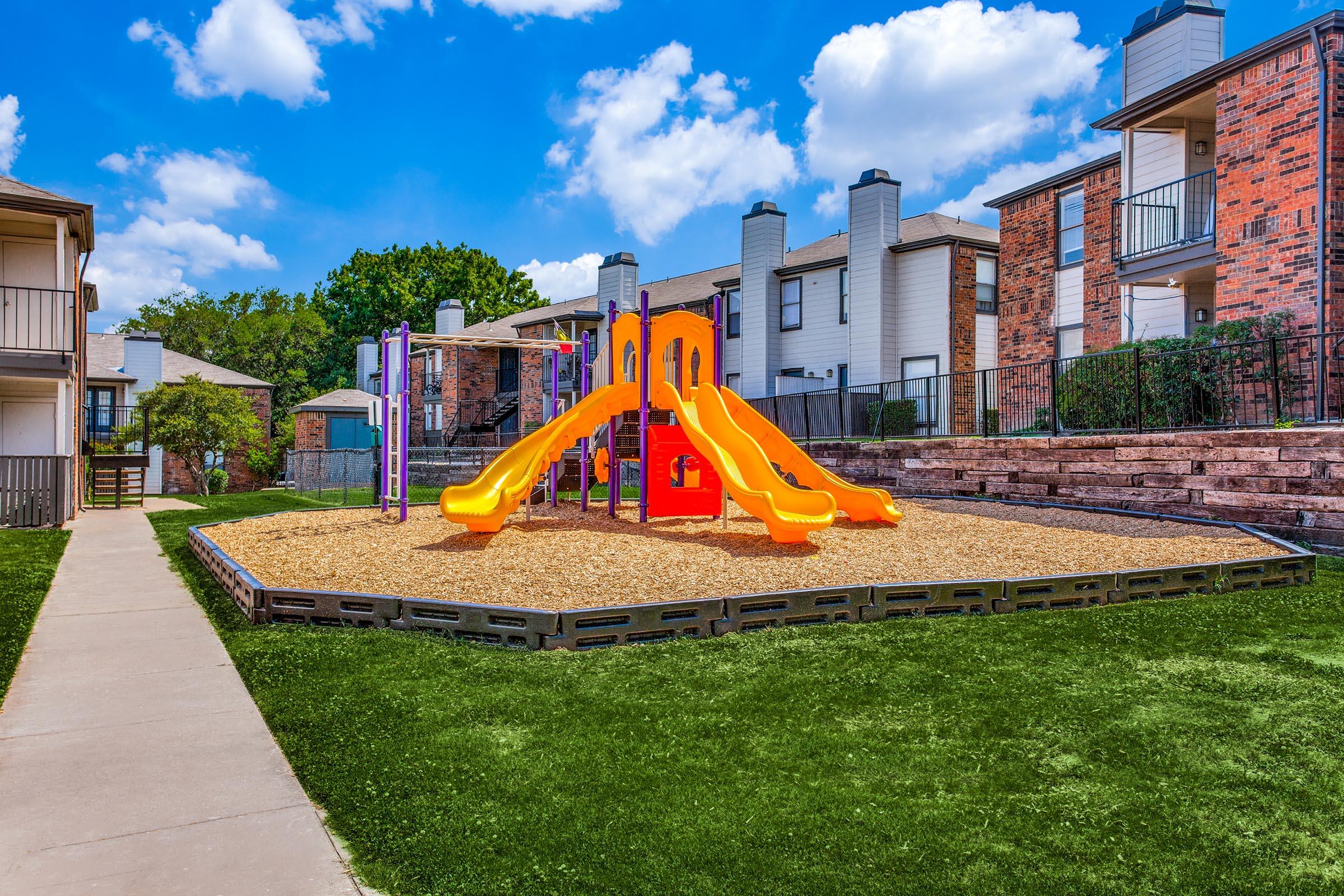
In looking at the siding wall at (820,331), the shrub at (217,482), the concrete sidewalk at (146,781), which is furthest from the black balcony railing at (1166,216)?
the shrub at (217,482)

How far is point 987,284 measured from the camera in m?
25.7

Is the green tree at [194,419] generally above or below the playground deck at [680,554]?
above

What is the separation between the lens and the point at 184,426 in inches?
1072

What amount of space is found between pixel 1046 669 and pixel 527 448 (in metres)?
7.60

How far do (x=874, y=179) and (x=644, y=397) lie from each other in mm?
16979

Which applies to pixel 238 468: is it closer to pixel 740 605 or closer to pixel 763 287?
pixel 763 287

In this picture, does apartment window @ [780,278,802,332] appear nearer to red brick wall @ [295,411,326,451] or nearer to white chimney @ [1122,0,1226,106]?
white chimney @ [1122,0,1226,106]

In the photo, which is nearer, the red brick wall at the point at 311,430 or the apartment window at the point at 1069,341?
the apartment window at the point at 1069,341

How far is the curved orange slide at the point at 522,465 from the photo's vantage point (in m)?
10.4

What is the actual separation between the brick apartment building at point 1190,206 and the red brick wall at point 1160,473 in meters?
4.86

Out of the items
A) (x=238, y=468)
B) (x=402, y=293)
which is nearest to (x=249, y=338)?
(x=402, y=293)

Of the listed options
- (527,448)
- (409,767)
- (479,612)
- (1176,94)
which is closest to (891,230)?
(1176,94)

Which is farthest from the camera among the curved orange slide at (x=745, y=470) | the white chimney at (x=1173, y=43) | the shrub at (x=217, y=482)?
the shrub at (x=217, y=482)

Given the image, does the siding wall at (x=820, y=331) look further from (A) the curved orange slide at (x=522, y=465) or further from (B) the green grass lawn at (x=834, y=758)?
(B) the green grass lawn at (x=834, y=758)
